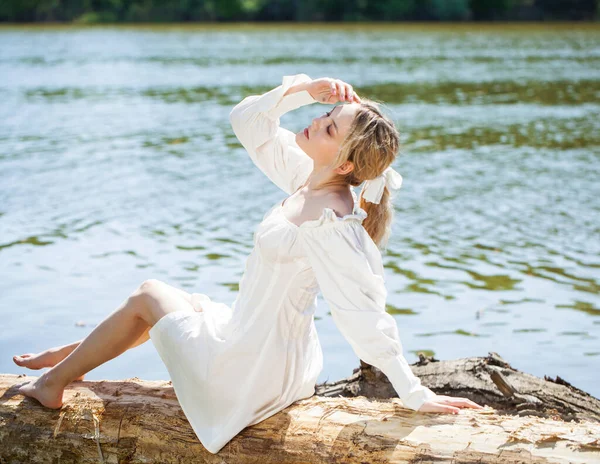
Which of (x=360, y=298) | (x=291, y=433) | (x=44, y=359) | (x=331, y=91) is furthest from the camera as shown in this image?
(x=44, y=359)

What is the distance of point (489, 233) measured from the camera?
353 inches

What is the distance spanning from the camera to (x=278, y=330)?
3602 mm

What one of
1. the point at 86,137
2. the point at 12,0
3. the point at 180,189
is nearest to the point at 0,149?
the point at 86,137

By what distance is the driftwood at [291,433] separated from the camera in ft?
10.7

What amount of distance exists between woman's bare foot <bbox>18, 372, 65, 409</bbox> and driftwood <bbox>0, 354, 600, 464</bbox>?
4cm

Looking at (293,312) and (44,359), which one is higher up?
(293,312)

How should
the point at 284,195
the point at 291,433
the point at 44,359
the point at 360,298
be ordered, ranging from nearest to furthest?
the point at 360,298 < the point at 291,433 < the point at 44,359 < the point at 284,195

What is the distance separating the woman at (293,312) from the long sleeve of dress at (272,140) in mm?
328

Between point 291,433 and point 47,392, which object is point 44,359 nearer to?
point 47,392

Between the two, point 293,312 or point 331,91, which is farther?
point 331,91

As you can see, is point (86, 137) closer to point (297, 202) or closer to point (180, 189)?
point (180, 189)

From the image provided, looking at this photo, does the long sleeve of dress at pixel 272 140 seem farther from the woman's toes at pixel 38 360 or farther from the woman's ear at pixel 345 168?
the woman's toes at pixel 38 360

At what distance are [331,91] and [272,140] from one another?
48 cm

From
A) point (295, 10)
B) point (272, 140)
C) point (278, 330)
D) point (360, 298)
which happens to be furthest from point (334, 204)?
point (295, 10)
